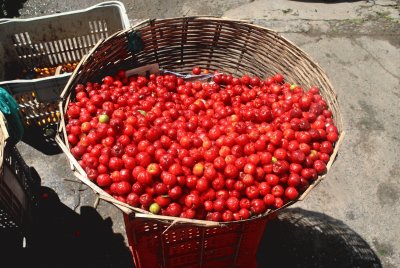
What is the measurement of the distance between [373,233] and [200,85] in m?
2.40

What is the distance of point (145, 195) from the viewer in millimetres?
2527

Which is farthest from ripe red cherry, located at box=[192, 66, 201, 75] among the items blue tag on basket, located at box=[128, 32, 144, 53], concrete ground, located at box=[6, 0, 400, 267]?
concrete ground, located at box=[6, 0, 400, 267]

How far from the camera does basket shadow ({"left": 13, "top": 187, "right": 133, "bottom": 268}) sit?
364 centimetres

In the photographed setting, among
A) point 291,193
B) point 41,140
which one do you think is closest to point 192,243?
point 291,193

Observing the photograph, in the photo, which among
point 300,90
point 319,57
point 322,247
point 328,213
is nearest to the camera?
point 300,90

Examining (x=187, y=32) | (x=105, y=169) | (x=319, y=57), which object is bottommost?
(x=319, y=57)

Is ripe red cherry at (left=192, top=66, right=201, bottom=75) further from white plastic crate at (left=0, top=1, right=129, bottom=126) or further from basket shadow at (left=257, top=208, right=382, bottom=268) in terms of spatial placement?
basket shadow at (left=257, top=208, right=382, bottom=268)

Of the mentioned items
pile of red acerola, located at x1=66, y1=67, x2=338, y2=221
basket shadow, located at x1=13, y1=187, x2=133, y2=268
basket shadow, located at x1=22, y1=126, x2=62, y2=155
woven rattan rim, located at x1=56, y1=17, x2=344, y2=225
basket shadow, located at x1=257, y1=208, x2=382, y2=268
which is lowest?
basket shadow, located at x1=257, y1=208, x2=382, y2=268

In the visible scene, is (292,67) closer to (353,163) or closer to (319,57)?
(353,163)

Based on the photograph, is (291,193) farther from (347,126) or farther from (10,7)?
(10,7)

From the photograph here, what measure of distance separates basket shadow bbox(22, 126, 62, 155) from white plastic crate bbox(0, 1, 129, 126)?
0.12 meters

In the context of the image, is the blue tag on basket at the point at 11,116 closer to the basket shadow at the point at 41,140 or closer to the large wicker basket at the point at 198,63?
the large wicker basket at the point at 198,63

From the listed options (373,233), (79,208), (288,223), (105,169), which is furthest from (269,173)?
(79,208)

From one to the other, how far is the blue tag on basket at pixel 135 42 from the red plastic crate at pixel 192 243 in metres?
1.64
